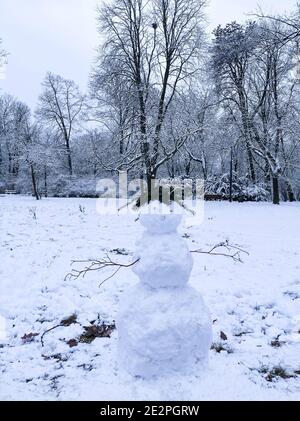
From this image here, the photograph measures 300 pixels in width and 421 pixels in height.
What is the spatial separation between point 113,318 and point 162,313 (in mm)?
1739

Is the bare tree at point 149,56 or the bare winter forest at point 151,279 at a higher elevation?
the bare tree at point 149,56

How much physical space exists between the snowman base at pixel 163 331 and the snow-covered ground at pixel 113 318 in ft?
0.51

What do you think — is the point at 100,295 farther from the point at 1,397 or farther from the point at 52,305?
the point at 1,397

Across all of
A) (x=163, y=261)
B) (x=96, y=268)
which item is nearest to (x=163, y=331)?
(x=163, y=261)

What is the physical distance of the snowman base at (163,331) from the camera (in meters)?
3.12

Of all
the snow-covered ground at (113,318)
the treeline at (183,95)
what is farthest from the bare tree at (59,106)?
the snow-covered ground at (113,318)

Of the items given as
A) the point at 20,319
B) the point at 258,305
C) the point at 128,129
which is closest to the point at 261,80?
the point at 128,129

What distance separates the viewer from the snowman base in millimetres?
3121

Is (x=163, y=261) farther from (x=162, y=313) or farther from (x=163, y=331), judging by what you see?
(x=163, y=331)

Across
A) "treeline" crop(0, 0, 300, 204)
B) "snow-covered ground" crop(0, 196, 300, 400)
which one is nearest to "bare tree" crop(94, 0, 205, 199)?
"treeline" crop(0, 0, 300, 204)

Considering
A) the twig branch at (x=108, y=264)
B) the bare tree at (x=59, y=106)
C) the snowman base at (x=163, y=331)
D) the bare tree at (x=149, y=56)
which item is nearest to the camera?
the snowman base at (x=163, y=331)

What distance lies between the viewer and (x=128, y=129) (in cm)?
1814

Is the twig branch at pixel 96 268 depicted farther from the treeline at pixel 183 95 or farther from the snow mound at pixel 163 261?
the treeline at pixel 183 95

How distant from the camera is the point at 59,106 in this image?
3419cm
